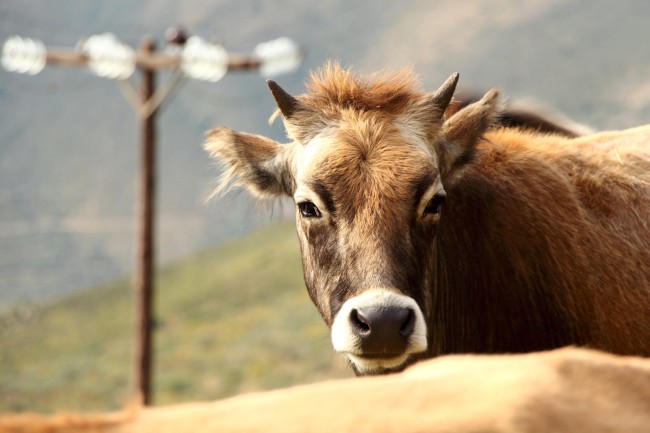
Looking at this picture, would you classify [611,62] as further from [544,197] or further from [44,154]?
[44,154]

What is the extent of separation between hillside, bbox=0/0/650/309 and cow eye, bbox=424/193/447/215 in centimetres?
5150

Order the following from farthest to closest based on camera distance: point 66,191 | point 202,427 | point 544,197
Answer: point 66,191 → point 544,197 → point 202,427

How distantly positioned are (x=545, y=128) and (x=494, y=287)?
211 centimetres

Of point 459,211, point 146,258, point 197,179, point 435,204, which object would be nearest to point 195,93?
point 197,179

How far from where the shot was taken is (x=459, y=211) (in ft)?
20.8

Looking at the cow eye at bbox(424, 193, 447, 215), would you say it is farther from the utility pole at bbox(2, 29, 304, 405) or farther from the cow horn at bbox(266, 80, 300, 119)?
the utility pole at bbox(2, 29, 304, 405)

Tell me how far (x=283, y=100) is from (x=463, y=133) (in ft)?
3.72

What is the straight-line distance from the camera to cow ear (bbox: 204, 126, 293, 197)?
658cm

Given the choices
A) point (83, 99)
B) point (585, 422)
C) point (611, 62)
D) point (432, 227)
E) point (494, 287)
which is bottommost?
point (585, 422)

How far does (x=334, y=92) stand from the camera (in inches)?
250

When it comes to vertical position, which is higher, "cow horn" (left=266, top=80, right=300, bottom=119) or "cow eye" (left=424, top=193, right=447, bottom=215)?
"cow horn" (left=266, top=80, right=300, bottom=119)

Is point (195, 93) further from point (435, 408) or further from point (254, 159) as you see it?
point (435, 408)

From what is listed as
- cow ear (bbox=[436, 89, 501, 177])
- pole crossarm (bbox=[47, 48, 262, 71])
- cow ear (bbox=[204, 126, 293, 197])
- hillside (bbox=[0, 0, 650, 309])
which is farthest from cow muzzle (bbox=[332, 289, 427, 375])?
hillside (bbox=[0, 0, 650, 309])

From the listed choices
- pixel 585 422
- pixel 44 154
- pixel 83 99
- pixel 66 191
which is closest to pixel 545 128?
pixel 585 422
